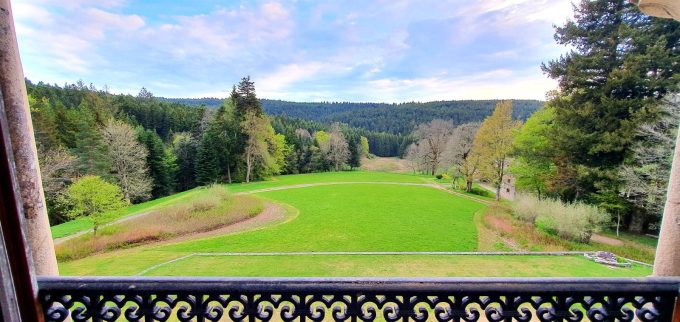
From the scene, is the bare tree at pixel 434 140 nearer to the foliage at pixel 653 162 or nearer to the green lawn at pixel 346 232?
the green lawn at pixel 346 232

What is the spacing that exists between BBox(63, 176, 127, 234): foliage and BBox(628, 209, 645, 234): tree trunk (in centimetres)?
1688

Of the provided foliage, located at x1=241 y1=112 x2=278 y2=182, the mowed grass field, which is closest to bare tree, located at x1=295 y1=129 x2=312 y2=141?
foliage, located at x1=241 y1=112 x2=278 y2=182

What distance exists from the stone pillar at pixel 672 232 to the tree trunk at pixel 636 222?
457 inches

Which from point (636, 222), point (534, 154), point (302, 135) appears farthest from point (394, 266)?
point (302, 135)

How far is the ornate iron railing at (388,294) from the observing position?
39.6 inches

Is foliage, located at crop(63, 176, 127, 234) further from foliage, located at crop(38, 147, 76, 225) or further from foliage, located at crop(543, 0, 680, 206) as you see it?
foliage, located at crop(543, 0, 680, 206)

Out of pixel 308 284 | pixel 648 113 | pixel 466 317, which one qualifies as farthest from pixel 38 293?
pixel 648 113

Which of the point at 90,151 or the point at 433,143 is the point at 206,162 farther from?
the point at 433,143

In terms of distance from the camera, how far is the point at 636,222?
30.8 feet

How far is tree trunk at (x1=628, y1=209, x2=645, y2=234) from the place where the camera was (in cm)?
919

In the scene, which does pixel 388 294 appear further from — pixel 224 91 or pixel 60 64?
pixel 224 91

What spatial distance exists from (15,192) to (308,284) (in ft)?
3.27

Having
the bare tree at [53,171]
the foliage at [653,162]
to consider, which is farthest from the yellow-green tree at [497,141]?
the bare tree at [53,171]

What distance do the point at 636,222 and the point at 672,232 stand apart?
480 inches
